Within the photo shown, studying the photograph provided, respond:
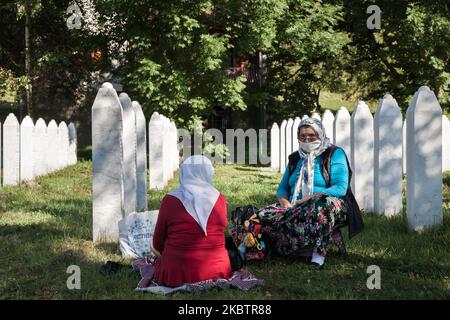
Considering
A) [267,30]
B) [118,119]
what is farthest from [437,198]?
[267,30]

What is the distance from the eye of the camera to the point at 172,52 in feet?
64.1

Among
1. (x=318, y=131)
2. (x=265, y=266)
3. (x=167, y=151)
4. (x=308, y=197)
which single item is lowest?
(x=265, y=266)

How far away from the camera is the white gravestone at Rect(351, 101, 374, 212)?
27.2ft

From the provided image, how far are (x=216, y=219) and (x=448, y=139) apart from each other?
1167cm

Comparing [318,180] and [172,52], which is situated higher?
[172,52]

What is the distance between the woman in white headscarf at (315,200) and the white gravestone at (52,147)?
10.7 m

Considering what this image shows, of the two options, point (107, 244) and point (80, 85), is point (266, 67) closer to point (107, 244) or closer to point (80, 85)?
point (80, 85)

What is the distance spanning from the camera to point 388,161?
7668 millimetres

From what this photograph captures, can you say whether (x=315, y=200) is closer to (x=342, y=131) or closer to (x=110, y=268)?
(x=110, y=268)

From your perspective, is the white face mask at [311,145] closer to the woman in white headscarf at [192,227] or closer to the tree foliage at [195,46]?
the woman in white headscarf at [192,227]

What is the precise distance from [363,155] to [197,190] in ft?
14.9

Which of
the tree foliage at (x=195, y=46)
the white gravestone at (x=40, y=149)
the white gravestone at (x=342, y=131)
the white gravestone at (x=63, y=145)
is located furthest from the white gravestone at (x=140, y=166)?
the tree foliage at (x=195, y=46)

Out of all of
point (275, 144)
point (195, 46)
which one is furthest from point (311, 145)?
point (195, 46)

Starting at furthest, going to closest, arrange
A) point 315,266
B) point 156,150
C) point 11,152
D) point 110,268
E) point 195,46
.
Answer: point 195,46
point 11,152
point 156,150
point 315,266
point 110,268
